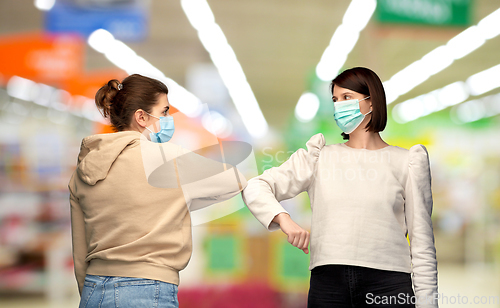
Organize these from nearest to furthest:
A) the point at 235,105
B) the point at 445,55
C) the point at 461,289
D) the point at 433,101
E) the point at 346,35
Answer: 1. the point at 461,289
2. the point at 346,35
3. the point at 445,55
4. the point at 235,105
5. the point at 433,101

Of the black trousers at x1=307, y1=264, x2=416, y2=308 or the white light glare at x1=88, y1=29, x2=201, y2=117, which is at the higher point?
the white light glare at x1=88, y1=29, x2=201, y2=117

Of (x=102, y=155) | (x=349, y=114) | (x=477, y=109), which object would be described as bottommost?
(x=102, y=155)

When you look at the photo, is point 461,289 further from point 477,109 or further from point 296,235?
point 477,109

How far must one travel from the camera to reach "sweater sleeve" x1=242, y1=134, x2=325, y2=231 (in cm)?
154

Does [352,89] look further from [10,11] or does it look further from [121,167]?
[10,11]

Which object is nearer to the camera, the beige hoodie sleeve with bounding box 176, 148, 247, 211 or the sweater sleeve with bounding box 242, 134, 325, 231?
the beige hoodie sleeve with bounding box 176, 148, 247, 211

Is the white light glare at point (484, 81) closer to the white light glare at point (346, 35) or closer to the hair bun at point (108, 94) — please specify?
the white light glare at point (346, 35)

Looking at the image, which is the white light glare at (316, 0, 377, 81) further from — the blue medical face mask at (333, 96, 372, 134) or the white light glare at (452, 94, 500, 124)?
the white light glare at (452, 94, 500, 124)

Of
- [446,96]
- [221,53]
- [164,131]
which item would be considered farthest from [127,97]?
[446,96]

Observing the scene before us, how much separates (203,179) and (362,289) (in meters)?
0.64

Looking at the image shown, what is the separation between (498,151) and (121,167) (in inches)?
336

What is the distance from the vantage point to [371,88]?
1.59 metres

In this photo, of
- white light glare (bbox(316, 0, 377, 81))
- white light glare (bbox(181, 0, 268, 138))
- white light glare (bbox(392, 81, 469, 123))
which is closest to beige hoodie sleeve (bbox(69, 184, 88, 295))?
white light glare (bbox(316, 0, 377, 81))

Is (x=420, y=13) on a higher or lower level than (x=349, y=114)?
higher
